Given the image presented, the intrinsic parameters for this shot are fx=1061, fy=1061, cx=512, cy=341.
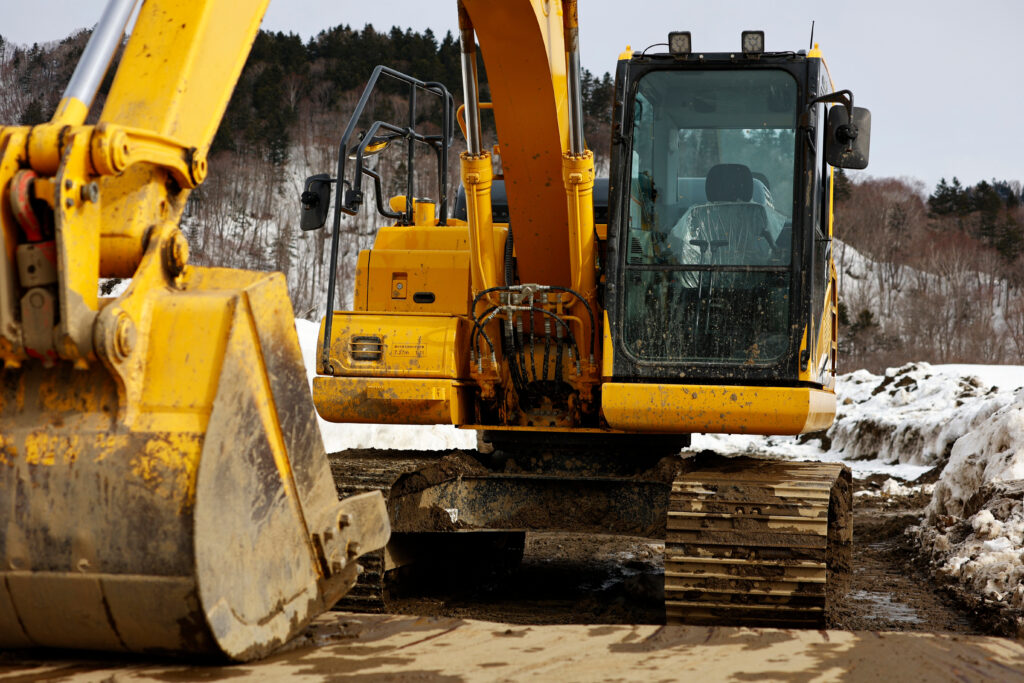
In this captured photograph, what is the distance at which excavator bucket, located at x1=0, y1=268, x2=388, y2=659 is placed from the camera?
2697 mm

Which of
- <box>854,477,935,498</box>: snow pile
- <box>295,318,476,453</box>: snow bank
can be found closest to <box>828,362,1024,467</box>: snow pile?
<box>854,477,935,498</box>: snow pile

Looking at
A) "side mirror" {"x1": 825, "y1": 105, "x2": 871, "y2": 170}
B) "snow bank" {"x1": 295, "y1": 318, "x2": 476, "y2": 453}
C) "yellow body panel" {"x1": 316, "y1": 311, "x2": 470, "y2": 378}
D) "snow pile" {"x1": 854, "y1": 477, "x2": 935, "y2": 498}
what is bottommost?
"snow pile" {"x1": 854, "y1": 477, "x2": 935, "y2": 498}

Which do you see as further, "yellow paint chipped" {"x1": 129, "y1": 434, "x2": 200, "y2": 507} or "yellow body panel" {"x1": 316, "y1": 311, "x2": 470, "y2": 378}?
"yellow body panel" {"x1": 316, "y1": 311, "x2": 470, "y2": 378}

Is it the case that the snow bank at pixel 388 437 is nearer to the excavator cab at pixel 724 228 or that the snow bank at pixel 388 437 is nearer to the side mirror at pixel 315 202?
the side mirror at pixel 315 202

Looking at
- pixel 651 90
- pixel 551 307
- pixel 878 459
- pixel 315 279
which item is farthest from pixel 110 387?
pixel 315 279

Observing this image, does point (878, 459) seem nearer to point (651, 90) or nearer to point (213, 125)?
point (651, 90)

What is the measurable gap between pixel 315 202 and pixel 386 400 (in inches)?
46.1

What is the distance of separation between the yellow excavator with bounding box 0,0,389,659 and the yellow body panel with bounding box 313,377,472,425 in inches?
89.0

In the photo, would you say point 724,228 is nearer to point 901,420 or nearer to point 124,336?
point 124,336

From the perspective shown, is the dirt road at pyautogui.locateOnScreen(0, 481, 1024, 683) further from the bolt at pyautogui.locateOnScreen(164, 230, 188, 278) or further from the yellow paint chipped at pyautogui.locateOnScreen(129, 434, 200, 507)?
the bolt at pyautogui.locateOnScreen(164, 230, 188, 278)

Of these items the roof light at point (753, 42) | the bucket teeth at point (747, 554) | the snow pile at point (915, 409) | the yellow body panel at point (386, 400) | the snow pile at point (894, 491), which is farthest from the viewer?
the snow pile at point (915, 409)

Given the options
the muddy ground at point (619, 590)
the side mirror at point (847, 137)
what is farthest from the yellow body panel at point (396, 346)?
the side mirror at point (847, 137)

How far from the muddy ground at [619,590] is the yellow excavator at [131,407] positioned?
2.58 meters

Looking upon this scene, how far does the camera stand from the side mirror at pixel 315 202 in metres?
5.67
